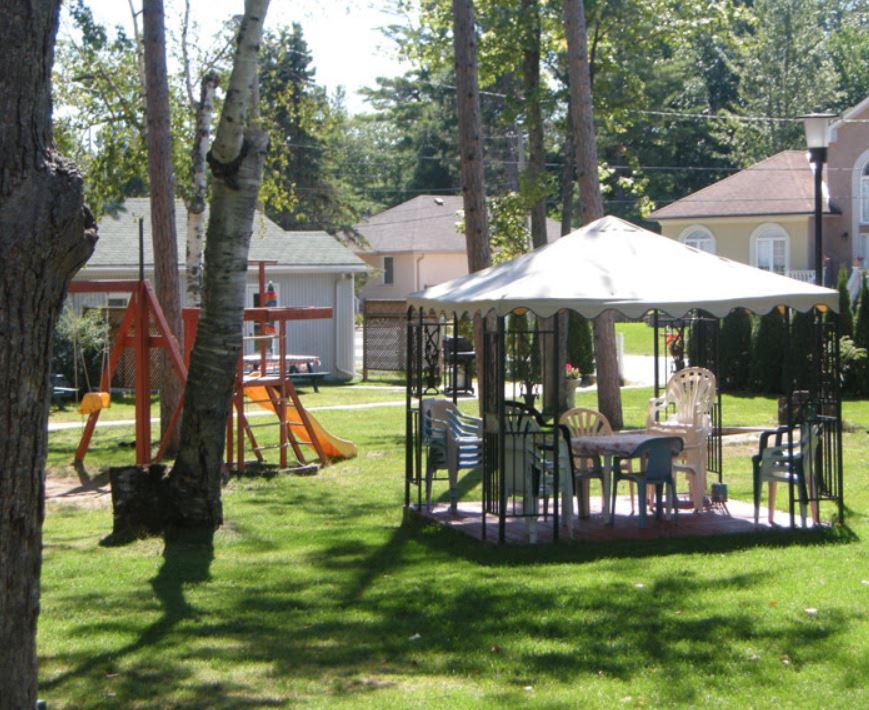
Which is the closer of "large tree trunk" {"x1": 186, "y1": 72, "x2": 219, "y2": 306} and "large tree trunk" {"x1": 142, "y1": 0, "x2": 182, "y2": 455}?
"large tree trunk" {"x1": 142, "y1": 0, "x2": 182, "y2": 455}

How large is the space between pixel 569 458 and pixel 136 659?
4.24 meters

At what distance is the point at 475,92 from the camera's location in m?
16.1

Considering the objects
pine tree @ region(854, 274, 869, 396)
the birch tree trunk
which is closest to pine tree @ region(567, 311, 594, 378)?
pine tree @ region(854, 274, 869, 396)

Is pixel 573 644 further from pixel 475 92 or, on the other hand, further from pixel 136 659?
pixel 475 92

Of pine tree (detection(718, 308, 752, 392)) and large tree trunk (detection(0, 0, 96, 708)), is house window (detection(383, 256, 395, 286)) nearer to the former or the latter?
pine tree (detection(718, 308, 752, 392))

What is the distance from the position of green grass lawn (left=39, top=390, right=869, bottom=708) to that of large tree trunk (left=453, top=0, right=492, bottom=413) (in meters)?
6.28

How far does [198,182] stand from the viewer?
16.7 m

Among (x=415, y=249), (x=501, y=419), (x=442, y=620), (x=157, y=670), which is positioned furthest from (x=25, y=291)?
(x=415, y=249)

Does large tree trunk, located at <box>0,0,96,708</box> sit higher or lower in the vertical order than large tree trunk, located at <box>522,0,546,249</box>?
lower

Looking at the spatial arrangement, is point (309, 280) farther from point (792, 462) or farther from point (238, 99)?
point (792, 462)

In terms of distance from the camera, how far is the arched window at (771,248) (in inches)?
1630

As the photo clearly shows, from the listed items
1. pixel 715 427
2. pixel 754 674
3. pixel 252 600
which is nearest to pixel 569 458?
pixel 252 600

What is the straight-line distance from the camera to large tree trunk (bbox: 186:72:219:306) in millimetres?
15695

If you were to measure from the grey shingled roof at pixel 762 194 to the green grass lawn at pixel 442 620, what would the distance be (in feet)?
105
